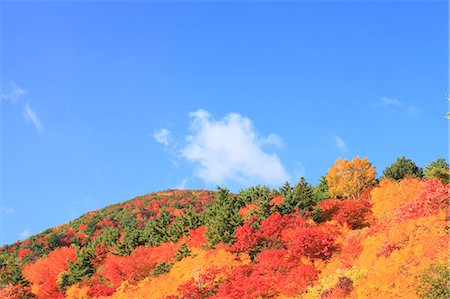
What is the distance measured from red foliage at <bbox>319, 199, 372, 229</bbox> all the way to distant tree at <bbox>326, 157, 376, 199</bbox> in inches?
858

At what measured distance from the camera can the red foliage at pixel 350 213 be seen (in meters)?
68.6

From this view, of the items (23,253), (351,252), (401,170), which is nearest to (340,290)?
(351,252)

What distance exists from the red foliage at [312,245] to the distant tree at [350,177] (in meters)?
39.0

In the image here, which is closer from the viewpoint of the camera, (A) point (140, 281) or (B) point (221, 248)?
(B) point (221, 248)

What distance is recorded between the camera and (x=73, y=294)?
2852 inches

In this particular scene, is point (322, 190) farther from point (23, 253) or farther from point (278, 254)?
point (23, 253)

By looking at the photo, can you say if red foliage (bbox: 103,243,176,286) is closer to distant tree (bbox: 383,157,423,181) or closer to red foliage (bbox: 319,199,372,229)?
red foliage (bbox: 319,199,372,229)

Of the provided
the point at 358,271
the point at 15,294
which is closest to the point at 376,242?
the point at 358,271

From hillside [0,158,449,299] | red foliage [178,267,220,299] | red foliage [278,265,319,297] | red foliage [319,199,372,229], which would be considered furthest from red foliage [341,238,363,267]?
red foliage [178,267,220,299]

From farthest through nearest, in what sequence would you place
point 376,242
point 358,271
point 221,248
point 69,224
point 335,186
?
point 69,224
point 335,186
point 221,248
point 376,242
point 358,271

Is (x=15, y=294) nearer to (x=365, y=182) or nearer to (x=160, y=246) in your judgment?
(x=160, y=246)

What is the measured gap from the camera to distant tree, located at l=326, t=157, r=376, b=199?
9419 centimetres

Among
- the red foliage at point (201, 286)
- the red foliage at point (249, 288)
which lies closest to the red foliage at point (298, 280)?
the red foliage at point (249, 288)

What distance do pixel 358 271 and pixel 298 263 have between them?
9477 millimetres
